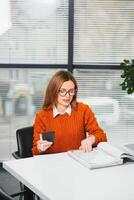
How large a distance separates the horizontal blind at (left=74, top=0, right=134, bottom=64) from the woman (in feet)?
5.22

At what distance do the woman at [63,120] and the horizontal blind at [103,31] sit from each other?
159 cm

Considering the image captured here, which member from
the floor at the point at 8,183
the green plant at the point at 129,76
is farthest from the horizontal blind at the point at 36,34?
the floor at the point at 8,183

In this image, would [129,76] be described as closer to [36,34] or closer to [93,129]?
[36,34]

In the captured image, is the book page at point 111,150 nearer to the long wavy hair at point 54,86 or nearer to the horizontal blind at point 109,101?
the long wavy hair at point 54,86

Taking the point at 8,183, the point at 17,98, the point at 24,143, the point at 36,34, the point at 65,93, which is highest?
the point at 36,34

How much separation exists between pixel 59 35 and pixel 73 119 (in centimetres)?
170

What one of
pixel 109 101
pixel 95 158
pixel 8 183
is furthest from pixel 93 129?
pixel 109 101

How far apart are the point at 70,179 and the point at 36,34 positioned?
8.08ft

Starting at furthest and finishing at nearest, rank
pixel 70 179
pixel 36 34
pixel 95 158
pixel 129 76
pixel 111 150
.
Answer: pixel 36 34 < pixel 129 76 < pixel 111 150 < pixel 95 158 < pixel 70 179

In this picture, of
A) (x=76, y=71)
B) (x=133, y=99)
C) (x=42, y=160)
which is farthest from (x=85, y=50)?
(x=42, y=160)

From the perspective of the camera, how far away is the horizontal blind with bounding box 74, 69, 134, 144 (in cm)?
444

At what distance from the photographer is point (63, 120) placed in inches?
→ 110

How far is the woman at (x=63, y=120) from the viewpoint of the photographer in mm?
2754

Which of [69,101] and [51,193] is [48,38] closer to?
[69,101]
